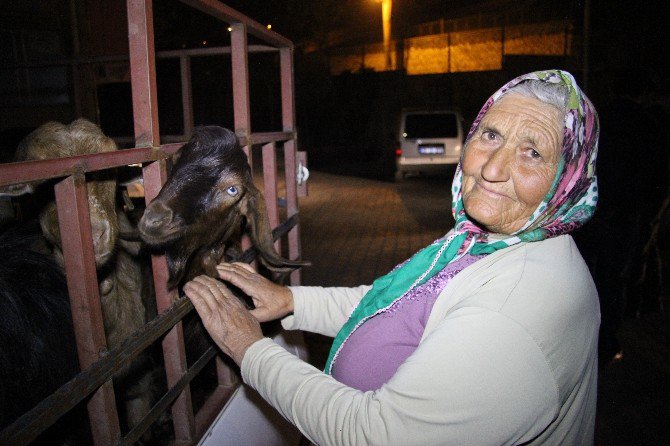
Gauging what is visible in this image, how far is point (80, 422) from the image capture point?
7.74 ft

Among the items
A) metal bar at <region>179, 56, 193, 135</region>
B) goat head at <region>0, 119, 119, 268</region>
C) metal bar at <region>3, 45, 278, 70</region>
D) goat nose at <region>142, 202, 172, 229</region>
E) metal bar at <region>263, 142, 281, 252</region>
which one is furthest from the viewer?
metal bar at <region>179, 56, 193, 135</region>

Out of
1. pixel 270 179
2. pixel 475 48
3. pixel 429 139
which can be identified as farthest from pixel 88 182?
pixel 475 48

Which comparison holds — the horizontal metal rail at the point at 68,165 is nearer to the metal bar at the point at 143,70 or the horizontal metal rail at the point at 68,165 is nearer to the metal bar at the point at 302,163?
the metal bar at the point at 143,70

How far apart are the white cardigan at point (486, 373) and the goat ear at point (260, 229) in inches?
38.4

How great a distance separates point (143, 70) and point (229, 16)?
71 cm

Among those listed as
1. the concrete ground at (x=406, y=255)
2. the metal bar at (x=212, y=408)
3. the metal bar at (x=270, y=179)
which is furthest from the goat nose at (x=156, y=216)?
the concrete ground at (x=406, y=255)

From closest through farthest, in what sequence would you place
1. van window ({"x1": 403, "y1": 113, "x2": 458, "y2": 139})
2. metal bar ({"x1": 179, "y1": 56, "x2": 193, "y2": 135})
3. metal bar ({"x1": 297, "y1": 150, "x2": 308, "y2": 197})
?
metal bar ({"x1": 297, "y1": 150, "x2": 308, "y2": 197}) < metal bar ({"x1": 179, "y1": 56, "x2": 193, "y2": 135}) < van window ({"x1": 403, "y1": 113, "x2": 458, "y2": 139})

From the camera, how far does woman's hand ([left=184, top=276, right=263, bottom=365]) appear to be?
1609 mm

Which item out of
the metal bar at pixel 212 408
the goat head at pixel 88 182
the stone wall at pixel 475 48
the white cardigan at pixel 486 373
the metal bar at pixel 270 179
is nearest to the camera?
the white cardigan at pixel 486 373

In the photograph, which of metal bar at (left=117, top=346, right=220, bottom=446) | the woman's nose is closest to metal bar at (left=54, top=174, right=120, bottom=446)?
metal bar at (left=117, top=346, right=220, bottom=446)

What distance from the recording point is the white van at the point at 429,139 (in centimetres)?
1370

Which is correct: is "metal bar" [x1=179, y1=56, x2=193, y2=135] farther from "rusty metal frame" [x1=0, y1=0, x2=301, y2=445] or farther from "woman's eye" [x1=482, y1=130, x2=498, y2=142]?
"woman's eye" [x1=482, y1=130, x2=498, y2=142]

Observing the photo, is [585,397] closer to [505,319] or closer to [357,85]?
[505,319]

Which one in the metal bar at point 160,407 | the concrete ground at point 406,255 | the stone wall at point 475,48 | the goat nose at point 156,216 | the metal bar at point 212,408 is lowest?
the concrete ground at point 406,255
